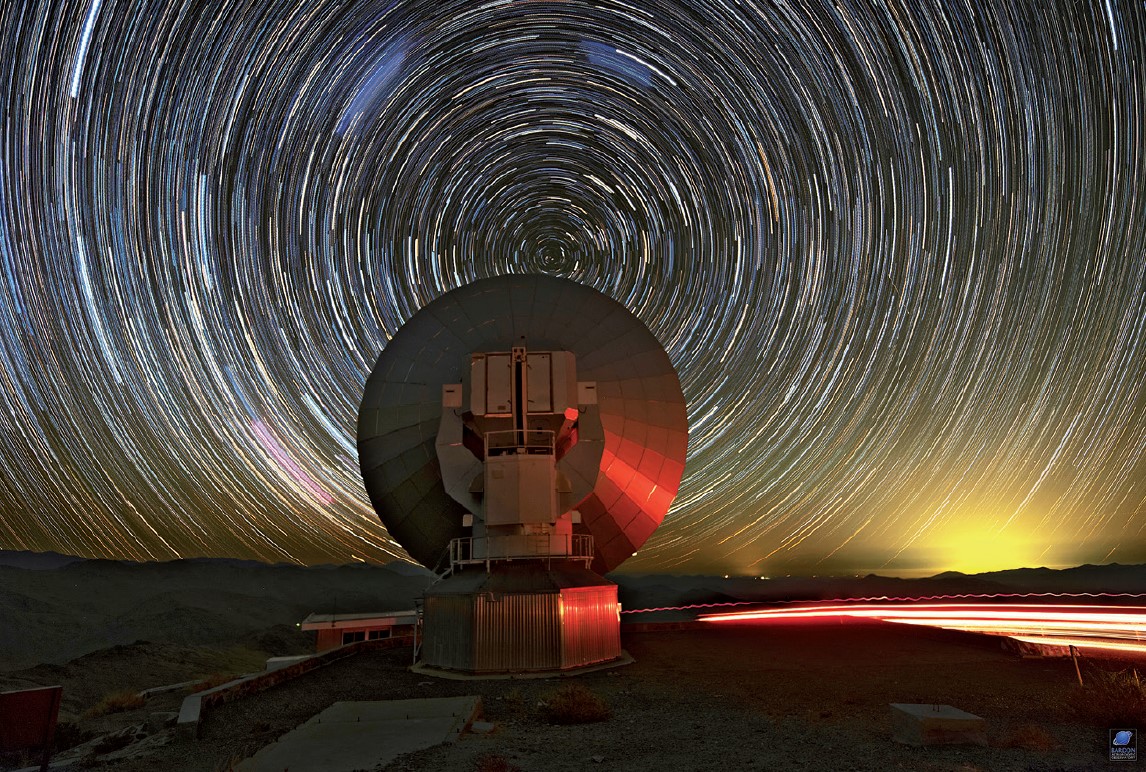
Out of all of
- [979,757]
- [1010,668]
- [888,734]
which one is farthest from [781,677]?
[979,757]

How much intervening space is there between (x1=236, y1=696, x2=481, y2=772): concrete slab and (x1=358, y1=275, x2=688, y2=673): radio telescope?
4.15 meters

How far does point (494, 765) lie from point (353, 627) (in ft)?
62.0

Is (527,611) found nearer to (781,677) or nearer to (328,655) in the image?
(781,677)

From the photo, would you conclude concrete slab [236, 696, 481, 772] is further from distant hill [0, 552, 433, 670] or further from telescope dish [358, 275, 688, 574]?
distant hill [0, 552, 433, 670]

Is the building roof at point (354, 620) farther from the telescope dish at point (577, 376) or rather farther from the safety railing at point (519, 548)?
the safety railing at point (519, 548)

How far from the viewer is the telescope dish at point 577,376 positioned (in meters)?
17.6

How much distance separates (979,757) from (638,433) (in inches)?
451

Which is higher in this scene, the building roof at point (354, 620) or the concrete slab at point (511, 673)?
the building roof at point (354, 620)

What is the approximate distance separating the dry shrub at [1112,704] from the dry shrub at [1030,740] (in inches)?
44.3

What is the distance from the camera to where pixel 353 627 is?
24.2m

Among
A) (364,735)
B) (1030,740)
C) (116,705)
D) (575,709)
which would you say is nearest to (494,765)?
(364,735)

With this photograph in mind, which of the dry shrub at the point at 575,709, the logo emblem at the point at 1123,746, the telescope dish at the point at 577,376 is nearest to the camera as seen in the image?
the logo emblem at the point at 1123,746

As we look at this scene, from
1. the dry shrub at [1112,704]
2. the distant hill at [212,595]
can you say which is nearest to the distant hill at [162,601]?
the distant hill at [212,595]

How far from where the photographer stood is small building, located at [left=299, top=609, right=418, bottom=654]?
23.6 m
